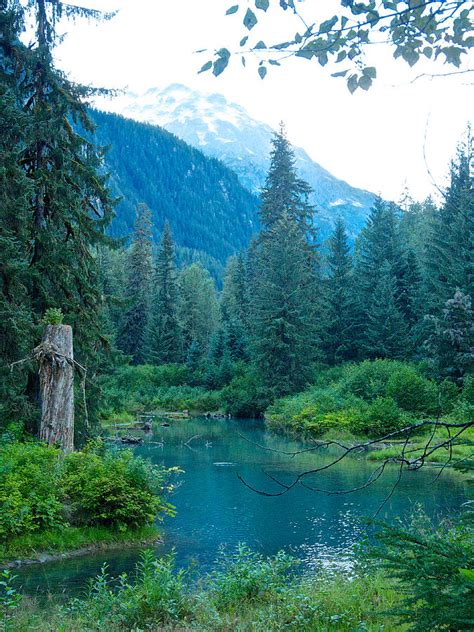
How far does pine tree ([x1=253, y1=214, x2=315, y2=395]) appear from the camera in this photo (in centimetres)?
4088

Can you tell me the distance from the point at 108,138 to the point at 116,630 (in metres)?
187

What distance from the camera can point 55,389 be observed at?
13.2m

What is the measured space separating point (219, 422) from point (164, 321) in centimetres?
2218

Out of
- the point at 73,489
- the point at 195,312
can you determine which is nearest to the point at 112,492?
the point at 73,489

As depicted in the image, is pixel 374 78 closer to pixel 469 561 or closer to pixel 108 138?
pixel 469 561

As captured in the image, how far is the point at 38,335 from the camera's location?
1417 centimetres

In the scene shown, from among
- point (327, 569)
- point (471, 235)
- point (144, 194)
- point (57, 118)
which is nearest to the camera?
point (327, 569)

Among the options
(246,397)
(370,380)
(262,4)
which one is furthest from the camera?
(246,397)

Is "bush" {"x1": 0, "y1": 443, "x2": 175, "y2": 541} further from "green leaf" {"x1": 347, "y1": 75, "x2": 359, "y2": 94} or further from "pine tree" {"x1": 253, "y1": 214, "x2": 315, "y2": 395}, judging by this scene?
"pine tree" {"x1": 253, "y1": 214, "x2": 315, "y2": 395}

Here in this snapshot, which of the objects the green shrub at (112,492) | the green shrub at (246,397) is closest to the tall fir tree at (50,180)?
the green shrub at (112,492)

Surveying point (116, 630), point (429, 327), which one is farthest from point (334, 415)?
point (116, 630)

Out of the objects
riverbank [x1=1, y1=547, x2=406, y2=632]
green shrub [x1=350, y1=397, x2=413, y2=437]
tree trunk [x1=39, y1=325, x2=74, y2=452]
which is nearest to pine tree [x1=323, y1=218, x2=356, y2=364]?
green shrub [x1=350, y1=397, x2=413, y2=437]

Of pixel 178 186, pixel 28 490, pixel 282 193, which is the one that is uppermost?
pixel 178 186

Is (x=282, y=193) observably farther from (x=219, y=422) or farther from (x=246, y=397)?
(x=219, y=422)
